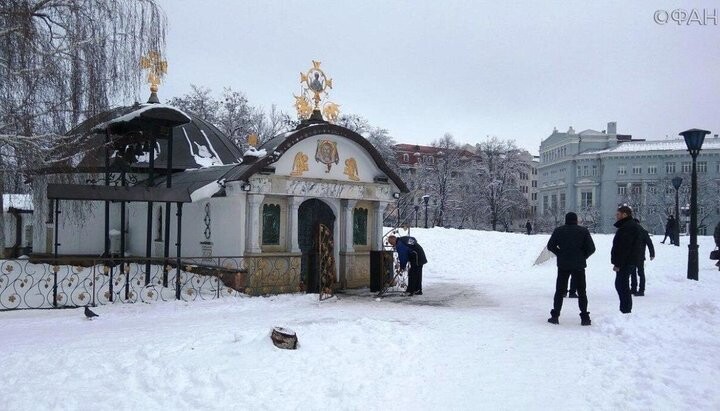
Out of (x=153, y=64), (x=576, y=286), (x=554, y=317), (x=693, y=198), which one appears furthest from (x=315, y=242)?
(x=693, y=198)

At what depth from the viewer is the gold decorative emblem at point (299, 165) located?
15.5 m

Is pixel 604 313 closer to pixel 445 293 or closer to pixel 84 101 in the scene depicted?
pixel 445 293

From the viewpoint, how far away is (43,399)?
6285 millimetres

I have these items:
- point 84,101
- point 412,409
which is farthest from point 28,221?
point 412,409

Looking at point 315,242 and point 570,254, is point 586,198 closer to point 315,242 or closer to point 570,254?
point 315,242

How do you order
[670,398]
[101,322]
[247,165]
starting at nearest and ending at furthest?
1. [670,398]
2. [101,322]
3. [247,165]

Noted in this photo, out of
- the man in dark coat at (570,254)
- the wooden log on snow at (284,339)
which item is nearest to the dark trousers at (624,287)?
the man in dark coat at (570,254)

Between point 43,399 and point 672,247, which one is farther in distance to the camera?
point 672,247

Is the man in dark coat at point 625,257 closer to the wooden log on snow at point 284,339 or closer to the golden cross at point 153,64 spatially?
the wooden log on snow at point 284,339

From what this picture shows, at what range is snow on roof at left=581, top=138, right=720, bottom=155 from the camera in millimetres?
72688

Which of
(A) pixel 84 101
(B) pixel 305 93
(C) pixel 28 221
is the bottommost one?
(C) pixel 28 221

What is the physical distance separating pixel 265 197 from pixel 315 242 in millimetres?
1682

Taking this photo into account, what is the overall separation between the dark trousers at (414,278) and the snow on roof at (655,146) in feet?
220

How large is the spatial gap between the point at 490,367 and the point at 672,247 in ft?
78.0
